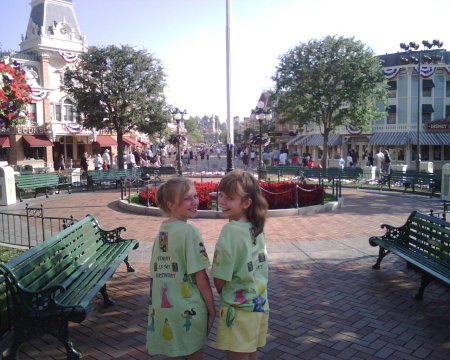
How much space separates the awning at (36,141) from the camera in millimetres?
32344

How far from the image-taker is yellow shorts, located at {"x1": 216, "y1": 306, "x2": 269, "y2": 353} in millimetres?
2402

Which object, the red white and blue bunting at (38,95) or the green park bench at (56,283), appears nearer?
the green park bench at (56,283)

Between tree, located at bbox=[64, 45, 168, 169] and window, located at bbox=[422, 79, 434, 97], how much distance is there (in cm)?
2472

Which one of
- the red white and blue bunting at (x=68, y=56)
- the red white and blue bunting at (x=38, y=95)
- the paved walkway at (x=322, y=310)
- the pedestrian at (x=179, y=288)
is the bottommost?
the paved walkway at (x=322, y=310)

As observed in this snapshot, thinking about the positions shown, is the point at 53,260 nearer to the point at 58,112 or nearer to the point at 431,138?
the point at 58,112

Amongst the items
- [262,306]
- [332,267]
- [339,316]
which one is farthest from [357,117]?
[262,306]

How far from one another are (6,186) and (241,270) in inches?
507

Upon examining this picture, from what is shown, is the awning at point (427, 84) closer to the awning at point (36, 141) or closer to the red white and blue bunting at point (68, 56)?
the red white and blue bunting at point (68, 56)

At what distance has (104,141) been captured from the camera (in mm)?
38219

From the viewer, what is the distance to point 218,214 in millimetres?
10406

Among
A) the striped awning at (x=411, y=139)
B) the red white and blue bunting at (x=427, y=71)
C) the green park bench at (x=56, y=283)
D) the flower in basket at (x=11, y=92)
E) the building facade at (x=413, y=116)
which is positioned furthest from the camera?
the red white and blue bunting at (x=427, y=71)

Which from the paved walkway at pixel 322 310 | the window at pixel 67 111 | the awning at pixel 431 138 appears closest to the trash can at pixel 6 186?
the paved walkway at pixel 322 310

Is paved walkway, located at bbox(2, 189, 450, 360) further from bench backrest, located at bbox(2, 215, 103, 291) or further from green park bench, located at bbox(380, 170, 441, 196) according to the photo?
green park bench, located at bbox(380, 170, 441, 196)

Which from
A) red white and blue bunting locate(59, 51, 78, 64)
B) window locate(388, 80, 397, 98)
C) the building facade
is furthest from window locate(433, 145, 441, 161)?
red white and blue bunting locate(59, 51, 78, 64)
